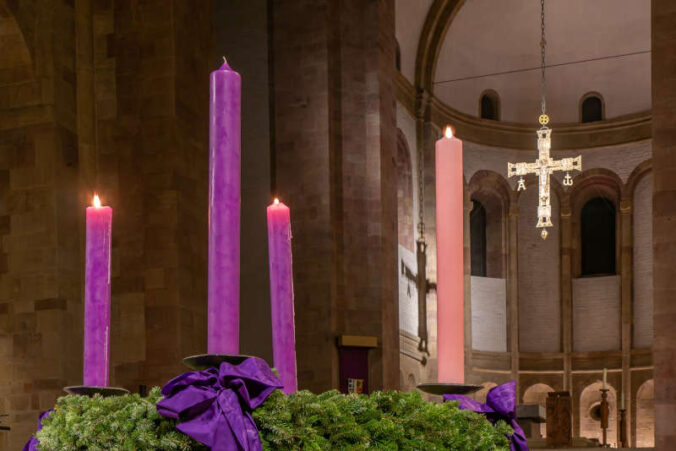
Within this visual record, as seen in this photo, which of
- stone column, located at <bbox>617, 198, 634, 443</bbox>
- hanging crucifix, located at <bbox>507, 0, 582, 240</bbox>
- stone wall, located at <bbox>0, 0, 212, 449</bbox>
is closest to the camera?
stone wall, located at <bbox>0, 0, 212, 449</bbox>

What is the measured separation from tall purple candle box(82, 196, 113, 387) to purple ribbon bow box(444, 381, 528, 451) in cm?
84

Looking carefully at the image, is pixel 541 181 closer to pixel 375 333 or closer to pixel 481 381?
pixel 481 381

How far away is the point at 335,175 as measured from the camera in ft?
46.0

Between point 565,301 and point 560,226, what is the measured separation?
195cm

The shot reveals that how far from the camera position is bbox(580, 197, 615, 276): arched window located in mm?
25625

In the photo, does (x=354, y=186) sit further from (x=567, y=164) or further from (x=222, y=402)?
(x=222, y=402)

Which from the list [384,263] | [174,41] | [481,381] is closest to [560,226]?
[481,381]

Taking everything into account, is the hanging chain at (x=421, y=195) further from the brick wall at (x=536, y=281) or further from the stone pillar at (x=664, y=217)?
the stone pillar at (x=664, y=217)

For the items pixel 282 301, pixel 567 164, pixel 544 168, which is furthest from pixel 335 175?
pixel 282 301

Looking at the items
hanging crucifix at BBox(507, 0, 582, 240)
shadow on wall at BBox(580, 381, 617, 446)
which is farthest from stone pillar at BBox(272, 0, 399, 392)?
shadow on wall at BBox(580, 381, 617, 446)

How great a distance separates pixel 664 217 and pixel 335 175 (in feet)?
17.7

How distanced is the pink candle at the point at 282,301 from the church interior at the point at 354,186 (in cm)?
40

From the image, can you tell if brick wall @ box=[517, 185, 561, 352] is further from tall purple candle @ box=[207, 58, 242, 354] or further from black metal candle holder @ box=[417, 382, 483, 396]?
tall purple candle @ box=[207, 58, 242, 354]

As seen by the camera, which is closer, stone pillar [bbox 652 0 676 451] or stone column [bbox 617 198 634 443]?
stone pillar [bbox 652 0 676 451]
